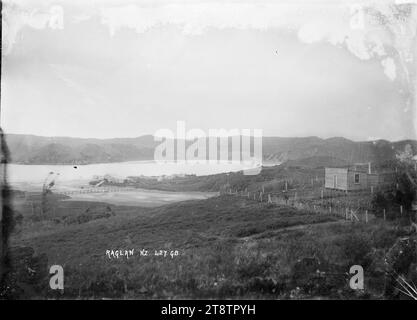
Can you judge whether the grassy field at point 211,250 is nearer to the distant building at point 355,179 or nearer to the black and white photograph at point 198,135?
the black and white photograph at point 198,135

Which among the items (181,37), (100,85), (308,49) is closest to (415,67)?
(308,49)

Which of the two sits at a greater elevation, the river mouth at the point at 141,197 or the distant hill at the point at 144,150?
the distant hill at the point at 144,150

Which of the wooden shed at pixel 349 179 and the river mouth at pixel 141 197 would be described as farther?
the river mouth at pixel 141 197

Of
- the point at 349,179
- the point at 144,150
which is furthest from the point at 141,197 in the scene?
Answer: the point at 349,179

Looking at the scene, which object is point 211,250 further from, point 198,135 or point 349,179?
point 349,179

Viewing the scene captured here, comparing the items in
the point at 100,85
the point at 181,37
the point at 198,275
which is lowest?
the point at 198,275

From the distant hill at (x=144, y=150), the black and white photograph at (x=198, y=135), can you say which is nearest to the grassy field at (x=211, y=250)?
the black and white photograph at (x=198, y=135)
